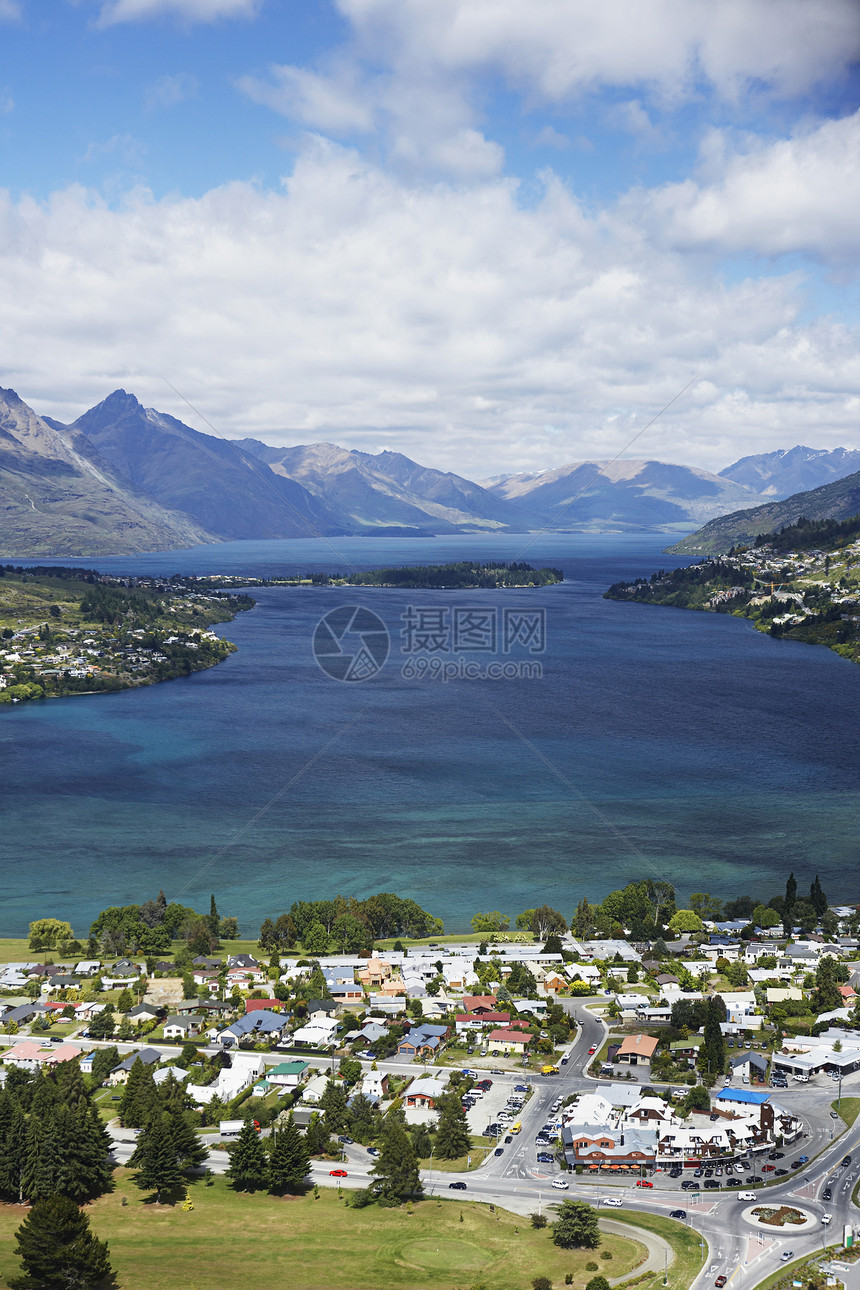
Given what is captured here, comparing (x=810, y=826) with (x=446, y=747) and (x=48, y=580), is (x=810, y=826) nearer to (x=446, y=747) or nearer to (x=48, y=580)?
(x=446, y=747)

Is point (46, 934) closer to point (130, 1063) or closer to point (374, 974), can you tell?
point (130, 1063)

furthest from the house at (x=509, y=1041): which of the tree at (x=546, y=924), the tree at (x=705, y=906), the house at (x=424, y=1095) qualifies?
the tree at (x=705, y=906)

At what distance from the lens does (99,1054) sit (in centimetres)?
2414

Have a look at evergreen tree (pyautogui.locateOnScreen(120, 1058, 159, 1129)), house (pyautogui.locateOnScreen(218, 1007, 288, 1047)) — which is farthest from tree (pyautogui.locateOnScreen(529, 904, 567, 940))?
evergreen tree (pyautogui.locateOnScreen(120, 1058, 159, 1129))

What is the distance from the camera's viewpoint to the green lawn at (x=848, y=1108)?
2154 cm

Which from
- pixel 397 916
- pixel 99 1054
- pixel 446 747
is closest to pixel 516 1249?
pixel 99 1054

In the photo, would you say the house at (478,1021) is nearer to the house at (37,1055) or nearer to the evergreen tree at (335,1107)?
the evergreen tree at (335,1107)

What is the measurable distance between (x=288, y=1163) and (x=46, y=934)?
1529cm

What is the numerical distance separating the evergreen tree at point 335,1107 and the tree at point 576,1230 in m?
5.69

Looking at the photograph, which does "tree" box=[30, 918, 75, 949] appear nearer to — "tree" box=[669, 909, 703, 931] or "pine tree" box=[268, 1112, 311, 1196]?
"pine tree" box=[268, 1112, 311, 1196]

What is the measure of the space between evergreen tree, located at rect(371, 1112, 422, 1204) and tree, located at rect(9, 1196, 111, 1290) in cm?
522

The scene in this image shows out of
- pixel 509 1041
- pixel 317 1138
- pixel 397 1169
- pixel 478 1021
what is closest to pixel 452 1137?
pixel 397 1169

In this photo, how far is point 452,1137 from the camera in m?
20.3

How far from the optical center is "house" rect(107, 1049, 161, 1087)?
934 inches
